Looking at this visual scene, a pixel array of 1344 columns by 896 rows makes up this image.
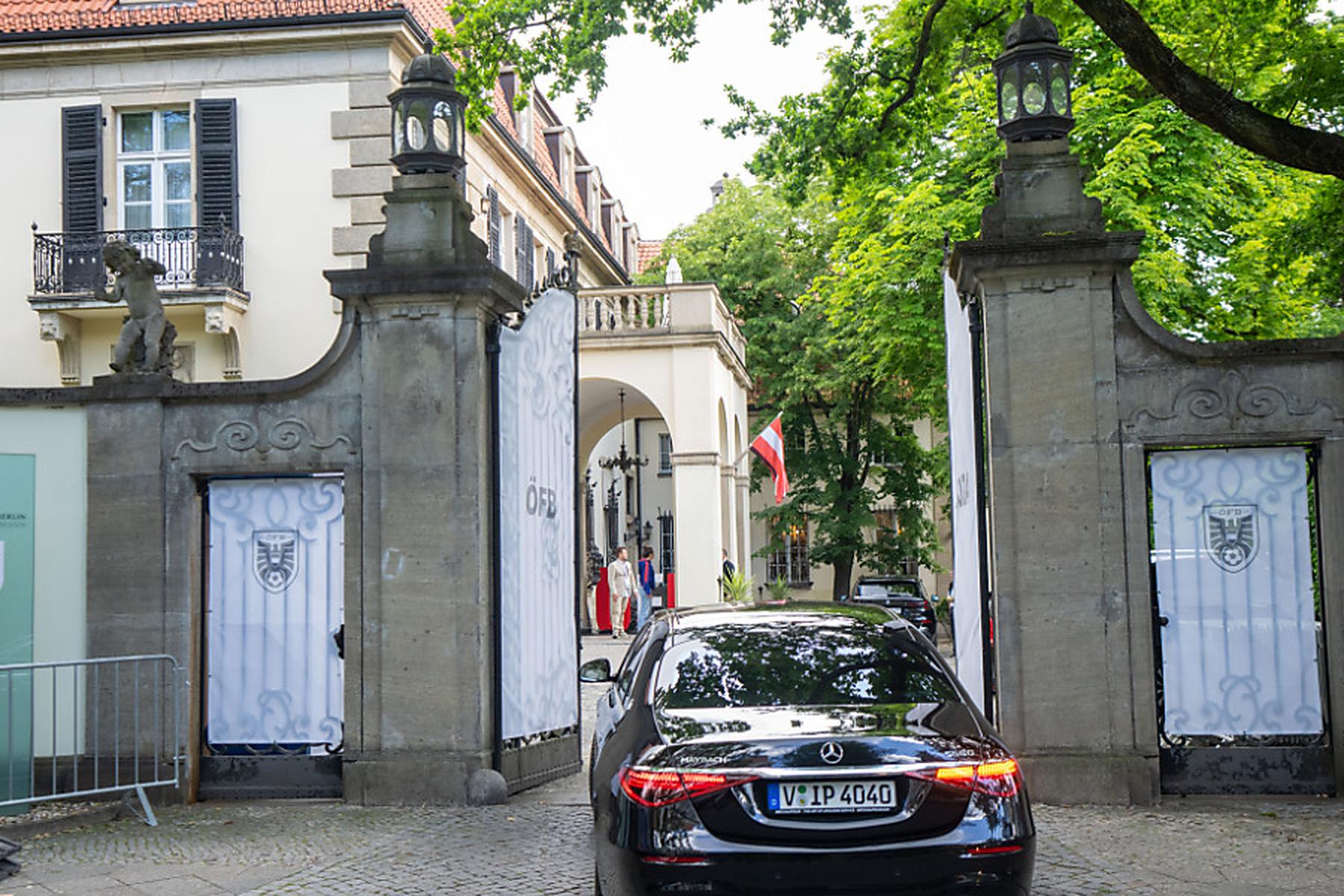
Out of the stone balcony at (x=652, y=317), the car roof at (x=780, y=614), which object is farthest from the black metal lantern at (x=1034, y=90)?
the stone balcony at (x=652, y=317)

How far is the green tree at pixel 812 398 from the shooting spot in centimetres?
4112

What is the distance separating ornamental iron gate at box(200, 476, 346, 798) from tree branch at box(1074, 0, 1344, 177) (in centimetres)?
629

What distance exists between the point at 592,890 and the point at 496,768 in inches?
121

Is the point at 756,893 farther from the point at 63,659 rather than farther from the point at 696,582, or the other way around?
the point at 696,582

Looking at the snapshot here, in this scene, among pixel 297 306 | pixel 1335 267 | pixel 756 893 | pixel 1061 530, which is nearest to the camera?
pixel 756 893

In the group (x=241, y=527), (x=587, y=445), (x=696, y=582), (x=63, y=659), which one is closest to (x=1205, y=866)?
(x=241, y=527)

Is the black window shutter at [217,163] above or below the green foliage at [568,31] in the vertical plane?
above

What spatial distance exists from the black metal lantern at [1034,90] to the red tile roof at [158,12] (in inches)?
614

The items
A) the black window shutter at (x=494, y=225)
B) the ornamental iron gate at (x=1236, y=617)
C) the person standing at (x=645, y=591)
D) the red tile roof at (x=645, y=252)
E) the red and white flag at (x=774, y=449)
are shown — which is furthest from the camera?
the red tile roof at (x=645, y=252)

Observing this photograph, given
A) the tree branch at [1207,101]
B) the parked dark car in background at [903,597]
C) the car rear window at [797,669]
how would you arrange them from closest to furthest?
1. the car rear window at [797,669]
2. the tree branch at [1207,101]
3. the parked dark car in background at [903,597]

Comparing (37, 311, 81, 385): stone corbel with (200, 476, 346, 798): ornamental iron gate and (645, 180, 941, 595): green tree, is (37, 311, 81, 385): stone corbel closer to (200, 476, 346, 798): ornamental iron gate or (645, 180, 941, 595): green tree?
(200, 476, 346, 798): ornamental iron gate

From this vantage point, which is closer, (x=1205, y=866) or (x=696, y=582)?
(x=1205, y=866)

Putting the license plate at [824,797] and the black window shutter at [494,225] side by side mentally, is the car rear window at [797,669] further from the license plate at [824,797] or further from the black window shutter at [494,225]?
the black window shutter at [494,225]

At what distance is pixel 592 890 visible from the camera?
7145mm
